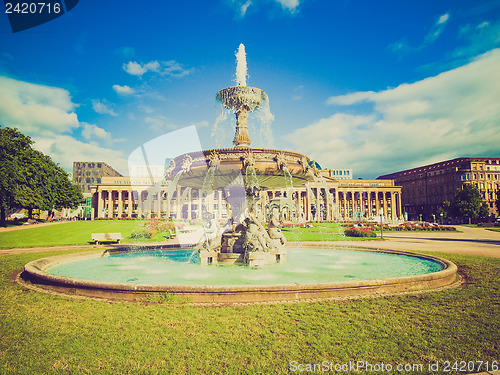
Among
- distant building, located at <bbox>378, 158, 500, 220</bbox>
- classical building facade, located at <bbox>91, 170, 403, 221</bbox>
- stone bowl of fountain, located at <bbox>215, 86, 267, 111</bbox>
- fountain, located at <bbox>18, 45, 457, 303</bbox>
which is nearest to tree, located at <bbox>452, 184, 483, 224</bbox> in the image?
Answer: distant building, located at <bbox>378, 158, 500, 220</bbox>

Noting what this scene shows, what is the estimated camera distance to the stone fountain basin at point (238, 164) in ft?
33.2

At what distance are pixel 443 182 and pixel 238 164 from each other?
118m

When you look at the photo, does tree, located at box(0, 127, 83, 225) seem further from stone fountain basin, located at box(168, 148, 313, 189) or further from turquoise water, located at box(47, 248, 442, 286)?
stone fountain basin, located at box(168, 148, 313, 189)

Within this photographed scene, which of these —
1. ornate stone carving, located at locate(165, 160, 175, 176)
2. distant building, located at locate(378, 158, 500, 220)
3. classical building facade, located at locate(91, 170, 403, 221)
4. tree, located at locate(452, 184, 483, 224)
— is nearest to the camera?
ornate stone carving, located at locate(165, 160, 175, 176)

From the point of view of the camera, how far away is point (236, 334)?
4984 millimetres

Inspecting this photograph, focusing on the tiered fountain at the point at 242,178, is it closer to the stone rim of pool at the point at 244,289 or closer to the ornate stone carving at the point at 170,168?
the ornate stone carving at the point at 170,168

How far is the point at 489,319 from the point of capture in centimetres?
575

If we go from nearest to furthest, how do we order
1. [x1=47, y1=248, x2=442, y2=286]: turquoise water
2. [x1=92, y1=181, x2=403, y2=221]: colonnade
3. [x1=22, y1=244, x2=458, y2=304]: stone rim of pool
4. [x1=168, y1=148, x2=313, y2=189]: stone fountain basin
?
[x1=22, y1=244, x2=458, y2=304]: stone rim of pool < [x1=47, y1=248, x2=442, y2=286]: turquoise water < [x1=168, y1=148, x2=313, y2=189]: stone fountain basin < [x1=92, y1=181, x2=403, y2=221]: colonnade

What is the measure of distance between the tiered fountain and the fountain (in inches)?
1.4

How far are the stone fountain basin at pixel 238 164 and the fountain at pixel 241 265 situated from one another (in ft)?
0.11

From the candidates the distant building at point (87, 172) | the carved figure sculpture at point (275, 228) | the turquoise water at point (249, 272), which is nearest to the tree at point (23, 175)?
the turquoise water at point (249, 272)

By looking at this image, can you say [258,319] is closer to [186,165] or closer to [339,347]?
[339,347]

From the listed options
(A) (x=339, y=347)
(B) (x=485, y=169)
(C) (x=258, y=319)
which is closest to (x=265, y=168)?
(C) (x=258, y=319)

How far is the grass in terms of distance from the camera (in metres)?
4.11
